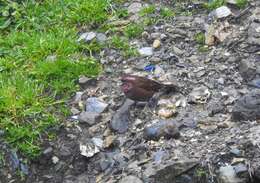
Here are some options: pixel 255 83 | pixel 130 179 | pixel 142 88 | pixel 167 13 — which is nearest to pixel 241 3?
pixel 167 13

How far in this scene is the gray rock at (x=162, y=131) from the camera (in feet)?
14.8

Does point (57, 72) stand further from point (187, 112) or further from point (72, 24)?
point (187, 112)

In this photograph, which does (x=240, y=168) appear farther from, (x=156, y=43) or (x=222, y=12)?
(x=222, y=12)

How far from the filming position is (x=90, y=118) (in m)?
5.02

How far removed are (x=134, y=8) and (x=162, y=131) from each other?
6.70 ft

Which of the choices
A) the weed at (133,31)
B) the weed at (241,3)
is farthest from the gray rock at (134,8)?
the weed at (241,3)

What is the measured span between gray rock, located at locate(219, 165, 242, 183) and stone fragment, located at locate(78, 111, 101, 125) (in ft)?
4.50

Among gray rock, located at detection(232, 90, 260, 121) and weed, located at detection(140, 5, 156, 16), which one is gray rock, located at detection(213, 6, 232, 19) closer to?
weed, located at detection(140, 5, 156, 16)

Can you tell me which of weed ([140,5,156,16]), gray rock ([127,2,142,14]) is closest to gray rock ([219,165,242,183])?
weed ([140,5,156,16])

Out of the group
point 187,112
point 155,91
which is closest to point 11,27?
point 155,91

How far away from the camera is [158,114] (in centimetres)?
485

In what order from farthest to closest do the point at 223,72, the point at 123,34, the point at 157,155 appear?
the point at 123,34 → the point at 223,72 → the point at 157,155

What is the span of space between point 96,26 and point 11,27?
0.93m

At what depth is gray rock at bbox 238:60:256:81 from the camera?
496 centimetres
